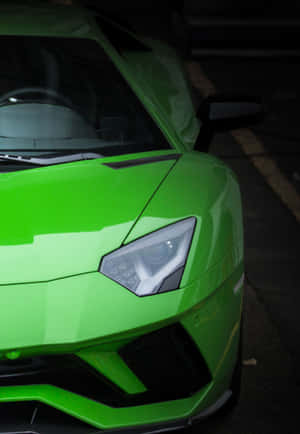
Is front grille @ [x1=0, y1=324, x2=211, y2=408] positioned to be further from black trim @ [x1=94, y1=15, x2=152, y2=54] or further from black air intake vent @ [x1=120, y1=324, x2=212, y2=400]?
black trim @ [x1=94, y1=15, x2=152, y2=54]

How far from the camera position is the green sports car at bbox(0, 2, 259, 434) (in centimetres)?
210

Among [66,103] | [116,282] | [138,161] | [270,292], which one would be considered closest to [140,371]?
[116,282]

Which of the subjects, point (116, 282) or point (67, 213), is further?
point (67, 213)

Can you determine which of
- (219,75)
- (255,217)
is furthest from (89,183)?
(219,75)

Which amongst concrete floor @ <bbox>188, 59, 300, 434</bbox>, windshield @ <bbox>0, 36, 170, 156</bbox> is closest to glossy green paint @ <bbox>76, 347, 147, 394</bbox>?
concrete floor @ <bbox>188, 59, 300, 434</bbox>

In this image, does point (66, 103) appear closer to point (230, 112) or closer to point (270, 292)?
point (230, 112)

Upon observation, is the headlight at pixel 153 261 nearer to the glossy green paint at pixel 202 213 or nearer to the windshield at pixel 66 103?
the glossy green paint at pixel 202 213

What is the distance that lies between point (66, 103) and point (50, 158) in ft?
1.73

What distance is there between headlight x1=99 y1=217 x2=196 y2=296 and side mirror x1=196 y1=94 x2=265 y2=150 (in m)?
1.02

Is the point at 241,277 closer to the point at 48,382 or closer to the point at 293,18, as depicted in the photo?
the point at 48,382

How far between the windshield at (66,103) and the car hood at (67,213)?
25 centimetres

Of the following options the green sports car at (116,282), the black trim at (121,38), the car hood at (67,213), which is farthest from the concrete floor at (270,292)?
the black trim at (121,38)

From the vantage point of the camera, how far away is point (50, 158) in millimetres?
2824

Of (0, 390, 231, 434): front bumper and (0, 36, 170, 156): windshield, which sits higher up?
(0, 36, 170, 156): windshield
